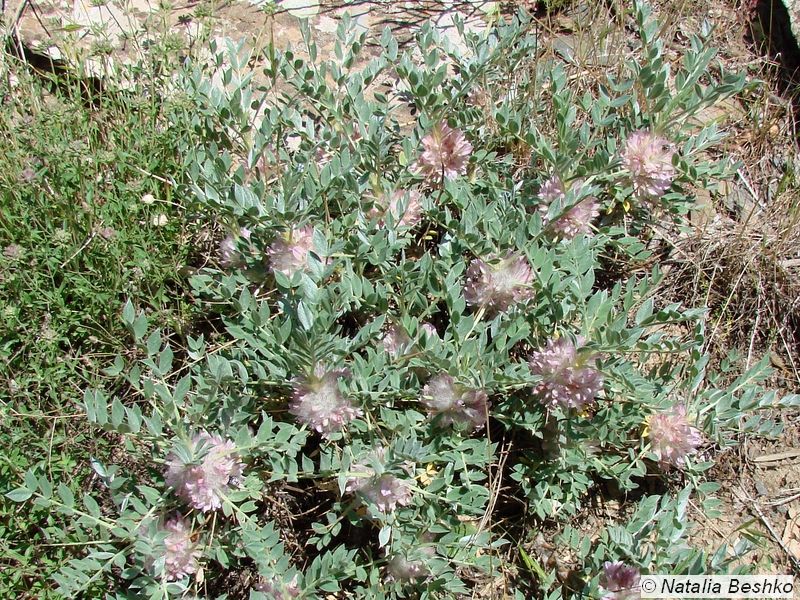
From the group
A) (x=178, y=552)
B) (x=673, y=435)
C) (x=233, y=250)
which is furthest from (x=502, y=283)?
(x=178, y=552)

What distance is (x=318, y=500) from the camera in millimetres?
2453

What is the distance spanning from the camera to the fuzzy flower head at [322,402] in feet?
6.88

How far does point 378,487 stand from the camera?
6.80ft

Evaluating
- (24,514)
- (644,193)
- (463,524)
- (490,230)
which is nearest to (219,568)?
(24,514)

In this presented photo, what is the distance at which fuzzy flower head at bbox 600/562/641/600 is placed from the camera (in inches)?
82.2

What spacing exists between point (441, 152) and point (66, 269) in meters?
1.41

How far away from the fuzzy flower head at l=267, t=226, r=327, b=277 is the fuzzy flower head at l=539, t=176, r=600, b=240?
76cm

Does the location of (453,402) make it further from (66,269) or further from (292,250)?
(66,269)

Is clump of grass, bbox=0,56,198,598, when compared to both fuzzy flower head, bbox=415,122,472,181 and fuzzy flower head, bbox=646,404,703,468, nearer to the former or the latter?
fuzzy flower head, bbox=415,122,472,181

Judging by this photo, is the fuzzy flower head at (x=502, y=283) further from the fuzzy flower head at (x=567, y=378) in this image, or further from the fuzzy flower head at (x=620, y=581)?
the fuzzy flower head at (x=620, y=581)

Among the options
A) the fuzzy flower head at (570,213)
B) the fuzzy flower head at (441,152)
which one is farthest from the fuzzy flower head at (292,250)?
A: the fuzzy flower head at (570,213)

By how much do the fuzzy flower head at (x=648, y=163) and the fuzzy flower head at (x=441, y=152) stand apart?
1.78 ft

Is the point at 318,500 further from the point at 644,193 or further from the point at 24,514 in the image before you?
the point at 644,193

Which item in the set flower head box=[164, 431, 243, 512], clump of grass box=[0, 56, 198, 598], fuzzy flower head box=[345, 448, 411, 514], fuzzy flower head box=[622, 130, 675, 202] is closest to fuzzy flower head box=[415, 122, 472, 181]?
fuzzy flower head box=[622, 130, 675, 202]
